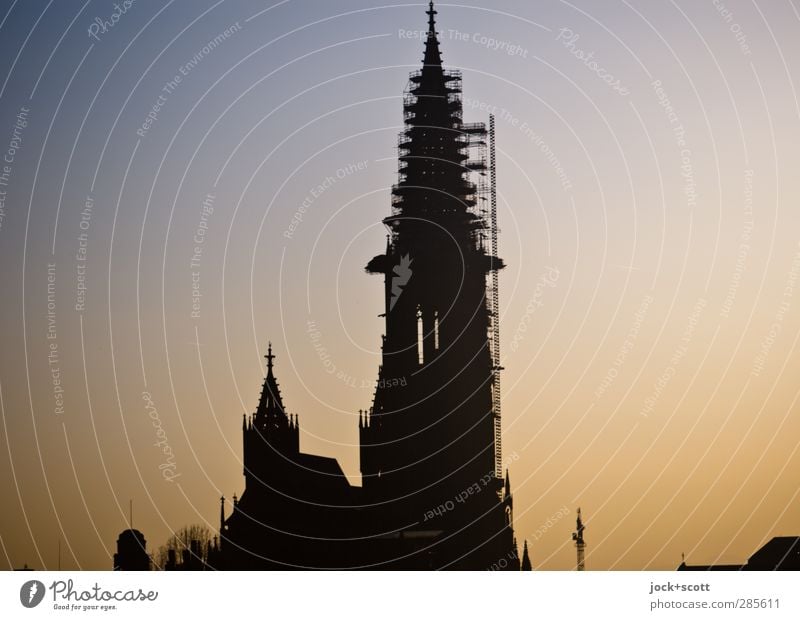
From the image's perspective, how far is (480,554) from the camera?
7088 centimetres

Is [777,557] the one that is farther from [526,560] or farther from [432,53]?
[432,53]

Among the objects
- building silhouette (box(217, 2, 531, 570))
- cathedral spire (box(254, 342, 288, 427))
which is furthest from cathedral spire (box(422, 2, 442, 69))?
cathedral spire (box(254, 342, 288, 427))

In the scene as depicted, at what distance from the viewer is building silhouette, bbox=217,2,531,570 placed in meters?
70.3

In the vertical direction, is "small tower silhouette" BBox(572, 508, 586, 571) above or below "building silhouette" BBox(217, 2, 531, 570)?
below

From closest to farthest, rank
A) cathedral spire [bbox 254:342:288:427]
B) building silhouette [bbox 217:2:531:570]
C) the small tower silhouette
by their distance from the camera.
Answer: the small tower silhouette
building silhouette [bbox 217:2:531:570]
cathedral spire [bbox 254:342:288:427]

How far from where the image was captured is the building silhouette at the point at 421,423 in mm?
70312

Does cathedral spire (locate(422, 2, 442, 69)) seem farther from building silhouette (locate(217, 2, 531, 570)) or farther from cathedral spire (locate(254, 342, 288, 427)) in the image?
cathedral spire (locate(254, 342, 288, 427))

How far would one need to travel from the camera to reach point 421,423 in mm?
74125

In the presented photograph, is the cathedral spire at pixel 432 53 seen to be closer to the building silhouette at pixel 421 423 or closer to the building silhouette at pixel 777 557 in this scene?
the building silhouette at pixel 421 423

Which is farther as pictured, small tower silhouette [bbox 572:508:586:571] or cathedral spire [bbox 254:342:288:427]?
cathedral spire [bbox 254:342:288:427]
